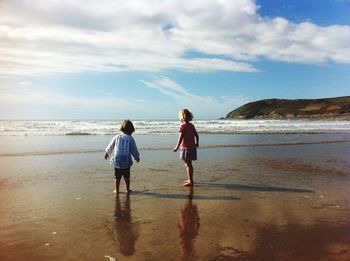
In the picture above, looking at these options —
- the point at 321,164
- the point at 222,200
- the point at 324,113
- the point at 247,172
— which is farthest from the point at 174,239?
the point at 324,113

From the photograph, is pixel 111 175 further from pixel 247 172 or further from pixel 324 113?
pixel 324 113

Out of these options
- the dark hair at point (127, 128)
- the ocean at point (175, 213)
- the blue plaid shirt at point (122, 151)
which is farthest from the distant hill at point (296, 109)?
the blue plaid shirt at point (122, 151)

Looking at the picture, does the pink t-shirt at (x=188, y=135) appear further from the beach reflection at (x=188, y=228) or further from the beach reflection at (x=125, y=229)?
the beach reflection at (x=125, y=229)

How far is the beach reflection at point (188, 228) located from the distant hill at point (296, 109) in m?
55.1

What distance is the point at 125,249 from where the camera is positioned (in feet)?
15.5

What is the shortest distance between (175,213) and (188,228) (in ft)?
2.78

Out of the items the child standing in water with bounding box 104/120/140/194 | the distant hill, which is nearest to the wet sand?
the child standing in water with bounding box 104/120/140/194

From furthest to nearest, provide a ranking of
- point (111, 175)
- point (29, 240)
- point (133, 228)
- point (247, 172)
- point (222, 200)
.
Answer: point (247, 172)
point (111, 175)
point (222, 200)
point (133, 228)
point (29, 240)

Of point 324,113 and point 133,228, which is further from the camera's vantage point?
point 324,113

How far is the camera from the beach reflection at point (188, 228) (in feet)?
15.2

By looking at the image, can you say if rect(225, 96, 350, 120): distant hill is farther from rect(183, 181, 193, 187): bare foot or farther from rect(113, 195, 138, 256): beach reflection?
rect(113, 195, 138, 256): beach reflection

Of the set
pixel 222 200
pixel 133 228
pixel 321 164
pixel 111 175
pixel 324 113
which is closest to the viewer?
pixel 133 228

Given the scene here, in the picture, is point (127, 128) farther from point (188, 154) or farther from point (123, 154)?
point (188, 154)

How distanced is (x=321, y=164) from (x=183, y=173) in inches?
192
